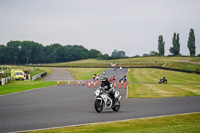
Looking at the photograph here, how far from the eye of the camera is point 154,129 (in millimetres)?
11828

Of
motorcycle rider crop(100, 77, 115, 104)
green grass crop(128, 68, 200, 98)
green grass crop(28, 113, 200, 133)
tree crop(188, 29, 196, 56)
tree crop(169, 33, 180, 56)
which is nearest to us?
green grass crop(28, 113, 200, 133)

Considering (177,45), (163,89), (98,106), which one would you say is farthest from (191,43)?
(98,106)

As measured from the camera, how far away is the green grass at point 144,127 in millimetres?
11586

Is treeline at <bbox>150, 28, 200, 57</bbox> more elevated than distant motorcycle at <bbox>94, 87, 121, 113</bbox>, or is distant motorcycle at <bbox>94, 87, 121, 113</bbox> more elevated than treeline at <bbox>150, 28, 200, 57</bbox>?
treeline at <bbox>150, 28, 200, 57</bbox>

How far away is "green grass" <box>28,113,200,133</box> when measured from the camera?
1159cm

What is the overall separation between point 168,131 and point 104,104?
636 centimetres

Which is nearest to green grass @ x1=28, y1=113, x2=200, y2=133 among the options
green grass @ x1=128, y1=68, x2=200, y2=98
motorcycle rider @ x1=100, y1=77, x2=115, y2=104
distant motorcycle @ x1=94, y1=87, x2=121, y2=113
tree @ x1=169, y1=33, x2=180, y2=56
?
distant motorcycle @ x1=94, y1=87, x2=121, y2=113

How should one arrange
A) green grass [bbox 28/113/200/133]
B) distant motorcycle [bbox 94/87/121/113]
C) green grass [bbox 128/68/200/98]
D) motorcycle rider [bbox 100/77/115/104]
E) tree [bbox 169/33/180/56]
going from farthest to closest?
tree [bbox 169/33/180/56] → green grass [bbox 128/68/200/98] → motorcycle rider [bbox 100/77/115/104] → distant motorcycle [bbox 94/87/121/113] → green grass [bbox 28/113/200/133]

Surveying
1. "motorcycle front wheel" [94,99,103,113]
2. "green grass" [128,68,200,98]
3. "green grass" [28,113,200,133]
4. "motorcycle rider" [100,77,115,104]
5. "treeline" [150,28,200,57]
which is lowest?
"green grass" [128,68,200,98]

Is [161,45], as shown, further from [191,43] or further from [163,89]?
[163,89]

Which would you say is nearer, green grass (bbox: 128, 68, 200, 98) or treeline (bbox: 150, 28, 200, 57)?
green grass (bbox: 128, 68, 200, 98)

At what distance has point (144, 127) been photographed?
1254 centimetres

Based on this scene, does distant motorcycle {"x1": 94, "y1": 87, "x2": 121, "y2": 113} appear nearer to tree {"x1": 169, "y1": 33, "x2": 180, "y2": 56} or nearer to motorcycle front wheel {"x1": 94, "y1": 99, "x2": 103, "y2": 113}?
motorcycle front wheel {"x1": 94, "y1": 99, "x2": 103, "y2": 113}

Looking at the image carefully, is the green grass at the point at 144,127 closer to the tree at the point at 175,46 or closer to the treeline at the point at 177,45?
the treeline at the point at 177,45
